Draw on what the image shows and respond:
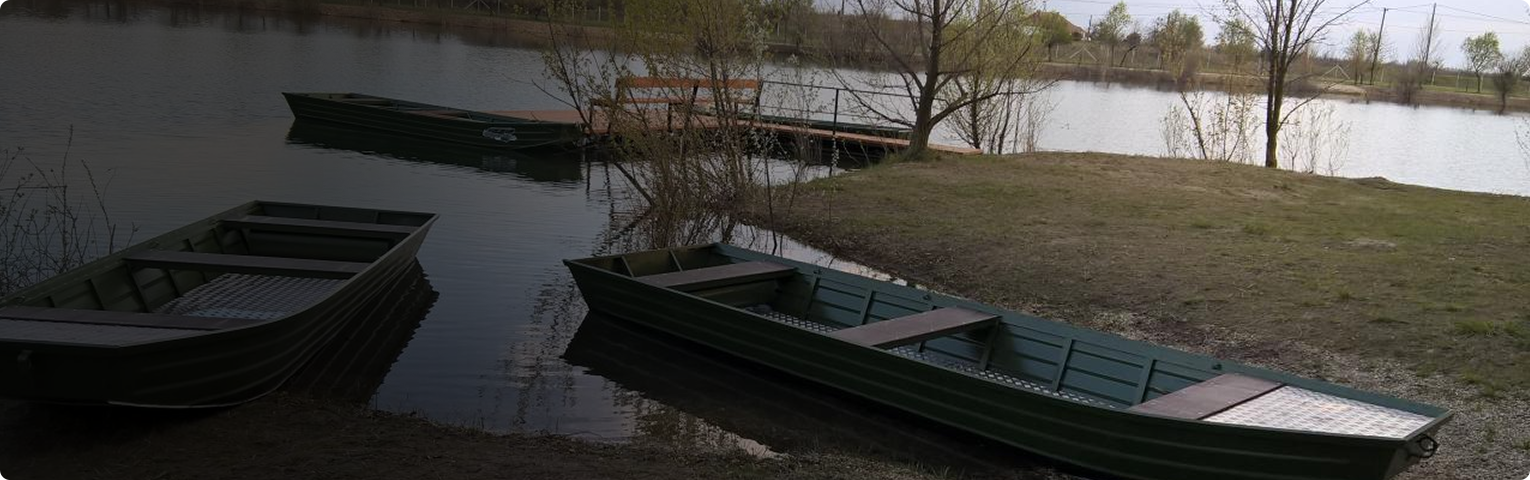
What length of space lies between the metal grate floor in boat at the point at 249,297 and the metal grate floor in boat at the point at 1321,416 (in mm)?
5993

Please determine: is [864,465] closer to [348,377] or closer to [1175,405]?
[1175,405]

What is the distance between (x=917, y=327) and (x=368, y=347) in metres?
4.02

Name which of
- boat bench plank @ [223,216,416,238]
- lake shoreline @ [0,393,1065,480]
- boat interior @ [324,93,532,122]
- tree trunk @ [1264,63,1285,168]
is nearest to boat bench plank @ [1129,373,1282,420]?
lake shoreline @ [0,393,1065,480]

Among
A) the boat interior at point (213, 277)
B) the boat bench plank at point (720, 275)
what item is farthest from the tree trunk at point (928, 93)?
the boat interior at point (213, 277)

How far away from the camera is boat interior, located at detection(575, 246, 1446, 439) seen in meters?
6.65

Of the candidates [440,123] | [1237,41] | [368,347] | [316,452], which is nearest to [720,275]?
[368,347]

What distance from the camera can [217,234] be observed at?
1006 centimetres

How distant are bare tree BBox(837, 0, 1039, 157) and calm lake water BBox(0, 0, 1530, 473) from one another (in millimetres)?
3183

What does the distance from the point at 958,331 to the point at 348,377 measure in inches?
163

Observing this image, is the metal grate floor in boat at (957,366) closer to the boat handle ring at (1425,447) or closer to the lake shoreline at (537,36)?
the boat handle ring at (1425,447)

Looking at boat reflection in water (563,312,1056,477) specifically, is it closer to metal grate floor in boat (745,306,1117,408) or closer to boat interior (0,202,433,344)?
metal grate floor in boat (745,306,1117,408)

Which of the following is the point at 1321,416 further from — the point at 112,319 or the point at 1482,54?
the point at 1482,54

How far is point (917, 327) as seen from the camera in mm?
8227

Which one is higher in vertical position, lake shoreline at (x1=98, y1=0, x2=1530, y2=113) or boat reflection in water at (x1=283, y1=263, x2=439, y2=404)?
lake shoreline at (x1=98, y1=0, x2=1530, y2=113)
